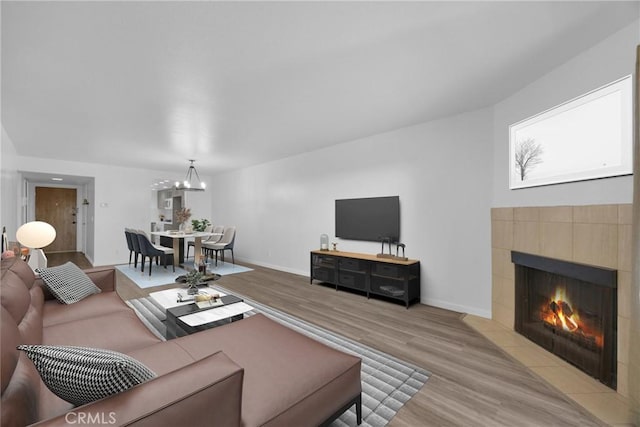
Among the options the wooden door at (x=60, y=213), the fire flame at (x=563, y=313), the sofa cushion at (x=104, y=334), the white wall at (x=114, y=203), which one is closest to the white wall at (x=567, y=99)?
the fire flame at (x=563, y=313)

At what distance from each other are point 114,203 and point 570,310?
8.71 m

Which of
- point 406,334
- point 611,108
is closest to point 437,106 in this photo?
point 611,108

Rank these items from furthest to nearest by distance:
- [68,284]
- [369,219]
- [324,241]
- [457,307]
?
1. [324,241]
2. [369,219]
3. [457,307]
4. [68,284]

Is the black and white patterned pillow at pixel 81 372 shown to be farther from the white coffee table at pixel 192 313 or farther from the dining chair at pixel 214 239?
the dining chair at pixel 214 239

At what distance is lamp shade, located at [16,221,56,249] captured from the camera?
298 cm

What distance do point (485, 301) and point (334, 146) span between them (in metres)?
3.36

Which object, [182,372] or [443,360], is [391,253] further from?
[182,372]

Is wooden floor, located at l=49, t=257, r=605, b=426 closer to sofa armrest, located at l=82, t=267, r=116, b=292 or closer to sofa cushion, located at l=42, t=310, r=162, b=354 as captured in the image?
sofa armrest, located at l=82, t=267, r=116, b=292

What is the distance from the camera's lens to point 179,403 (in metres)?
0.87

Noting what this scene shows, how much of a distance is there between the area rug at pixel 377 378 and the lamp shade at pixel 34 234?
4.82 feet

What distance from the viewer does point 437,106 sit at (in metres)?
3.26

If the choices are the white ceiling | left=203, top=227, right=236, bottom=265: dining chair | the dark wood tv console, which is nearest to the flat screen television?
the dark wood tv console

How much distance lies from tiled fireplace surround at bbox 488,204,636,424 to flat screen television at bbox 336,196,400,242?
4.30 ft

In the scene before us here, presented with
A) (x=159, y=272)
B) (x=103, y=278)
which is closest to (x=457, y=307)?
(x=103, y=278)
